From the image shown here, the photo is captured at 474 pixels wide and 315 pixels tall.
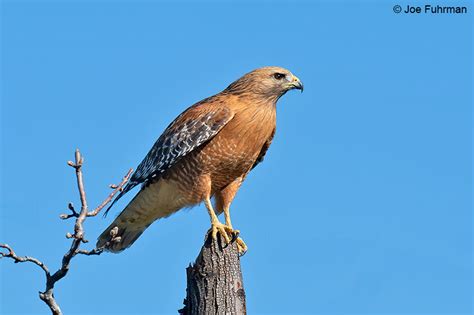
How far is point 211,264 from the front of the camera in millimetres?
7242

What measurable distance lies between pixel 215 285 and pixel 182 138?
270 cm

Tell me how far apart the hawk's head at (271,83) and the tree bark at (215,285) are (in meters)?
2.66

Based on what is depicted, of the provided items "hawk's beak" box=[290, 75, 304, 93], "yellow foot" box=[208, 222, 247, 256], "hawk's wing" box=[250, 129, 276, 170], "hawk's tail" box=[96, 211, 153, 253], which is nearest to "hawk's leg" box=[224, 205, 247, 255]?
"yellow foot" box=[208, 222, 247, 256]

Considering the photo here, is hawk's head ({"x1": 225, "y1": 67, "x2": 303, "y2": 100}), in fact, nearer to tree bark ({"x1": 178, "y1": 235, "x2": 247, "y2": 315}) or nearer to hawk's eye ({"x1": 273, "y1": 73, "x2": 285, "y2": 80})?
hawk's eye ({"x1": 273, "y1": 73, "x2": 285, "y2": 80})

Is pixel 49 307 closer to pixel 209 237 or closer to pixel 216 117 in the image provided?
pixel 209 237

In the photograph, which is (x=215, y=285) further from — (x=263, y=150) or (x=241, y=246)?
(x=263, y=150)

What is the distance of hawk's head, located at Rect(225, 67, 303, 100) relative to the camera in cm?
957

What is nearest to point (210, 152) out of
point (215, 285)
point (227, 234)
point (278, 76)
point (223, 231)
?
point (278, 76)

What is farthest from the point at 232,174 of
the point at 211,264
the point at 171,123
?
the point at 211,264

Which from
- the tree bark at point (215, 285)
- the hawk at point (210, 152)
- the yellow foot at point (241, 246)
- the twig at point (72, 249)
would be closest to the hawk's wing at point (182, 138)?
the hawk at point (210, 152)

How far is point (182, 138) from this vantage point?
942 centimetres

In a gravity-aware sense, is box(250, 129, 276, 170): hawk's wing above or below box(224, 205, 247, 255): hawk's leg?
above

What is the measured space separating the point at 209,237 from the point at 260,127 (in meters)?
1.90

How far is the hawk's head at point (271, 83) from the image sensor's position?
31.4ft
